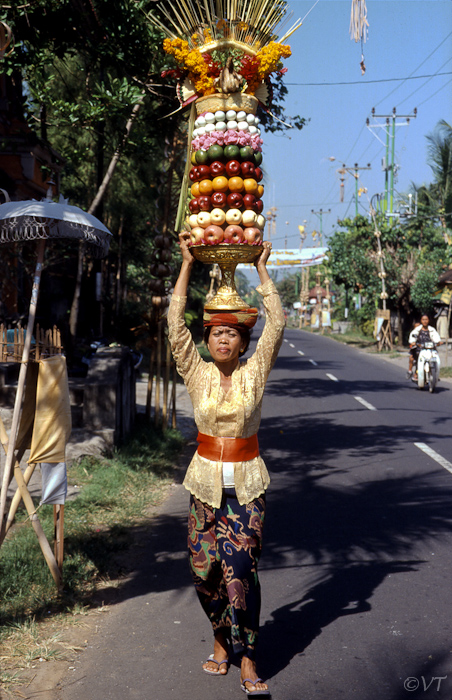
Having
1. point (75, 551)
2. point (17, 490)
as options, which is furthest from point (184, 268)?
point (75, 551)

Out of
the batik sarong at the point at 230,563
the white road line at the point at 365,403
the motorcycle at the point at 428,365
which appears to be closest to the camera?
the batik sarong at the point at 230,563

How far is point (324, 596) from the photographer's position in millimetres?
4879

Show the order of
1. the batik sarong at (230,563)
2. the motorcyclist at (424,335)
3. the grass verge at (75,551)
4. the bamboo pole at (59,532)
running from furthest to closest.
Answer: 1. the motorcyclist at (424,335)
2. the bamboo pole at (59,532)
3. the grass verge at (75,551)
4. the batik sarong at (230,563)

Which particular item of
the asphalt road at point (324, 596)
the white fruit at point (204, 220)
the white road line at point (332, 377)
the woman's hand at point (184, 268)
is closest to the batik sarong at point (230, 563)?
the asphalt road at point (324, 596)

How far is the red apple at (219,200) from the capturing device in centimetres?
399

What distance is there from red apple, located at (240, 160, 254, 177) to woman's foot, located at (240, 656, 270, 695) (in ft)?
8.56

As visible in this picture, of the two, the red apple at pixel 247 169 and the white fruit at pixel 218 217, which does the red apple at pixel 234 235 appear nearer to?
the white fruit at pixel 218 217

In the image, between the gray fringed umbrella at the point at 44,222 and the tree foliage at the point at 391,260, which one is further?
the tree foliage at the point at 391,260

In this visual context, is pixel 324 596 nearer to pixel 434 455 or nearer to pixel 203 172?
pixel 203 172

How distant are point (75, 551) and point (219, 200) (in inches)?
120

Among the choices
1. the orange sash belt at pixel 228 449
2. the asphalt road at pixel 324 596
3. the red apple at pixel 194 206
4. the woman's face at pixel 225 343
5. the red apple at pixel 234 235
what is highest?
the red apple at pixel 194 206

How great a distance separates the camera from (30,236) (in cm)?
454

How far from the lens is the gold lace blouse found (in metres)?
3.73

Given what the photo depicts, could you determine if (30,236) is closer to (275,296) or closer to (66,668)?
(275,296)
